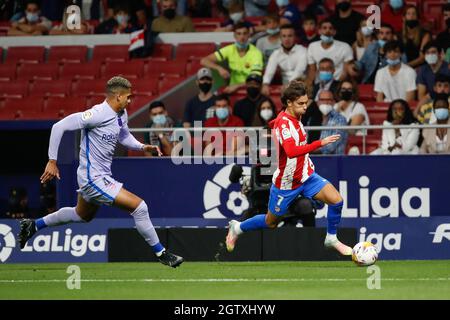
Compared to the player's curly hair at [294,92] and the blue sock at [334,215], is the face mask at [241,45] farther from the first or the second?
the blue sock at [334,215]

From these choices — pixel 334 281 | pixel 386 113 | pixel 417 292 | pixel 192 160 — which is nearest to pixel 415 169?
pixel 386 113

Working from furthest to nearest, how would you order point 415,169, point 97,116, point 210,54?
point 210,54
point 415,169
point 97,116

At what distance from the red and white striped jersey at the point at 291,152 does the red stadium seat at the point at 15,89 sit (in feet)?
32.6

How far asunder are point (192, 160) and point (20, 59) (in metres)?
6.97

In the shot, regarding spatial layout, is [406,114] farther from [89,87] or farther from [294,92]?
[89,87]

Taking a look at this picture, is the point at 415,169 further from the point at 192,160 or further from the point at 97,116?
the point at 97,116

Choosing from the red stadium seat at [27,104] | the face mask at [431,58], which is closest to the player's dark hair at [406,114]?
the face mask at [431,58]

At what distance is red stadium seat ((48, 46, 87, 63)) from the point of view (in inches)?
890

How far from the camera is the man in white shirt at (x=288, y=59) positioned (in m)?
19.4

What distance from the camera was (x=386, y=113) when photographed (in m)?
18.6

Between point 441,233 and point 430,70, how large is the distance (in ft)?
11.8

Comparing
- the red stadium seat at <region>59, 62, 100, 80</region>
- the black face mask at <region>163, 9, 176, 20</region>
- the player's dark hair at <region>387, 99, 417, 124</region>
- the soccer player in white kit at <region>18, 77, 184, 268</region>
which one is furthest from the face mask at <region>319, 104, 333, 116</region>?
the red stadium seat at <region>59, 62, 100, 80</region>

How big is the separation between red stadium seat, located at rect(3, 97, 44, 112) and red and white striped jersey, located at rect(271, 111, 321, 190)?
9092mm

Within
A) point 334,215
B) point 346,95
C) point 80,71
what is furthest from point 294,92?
point 80,71
